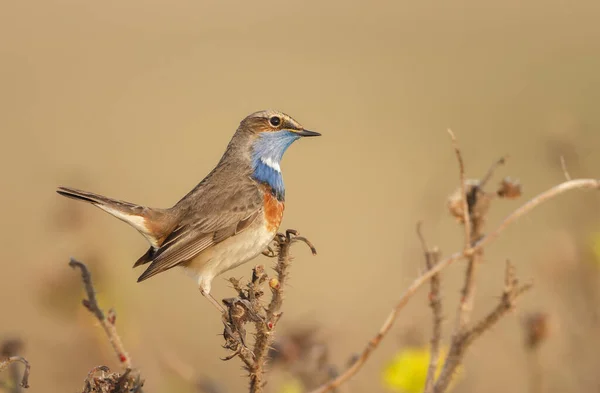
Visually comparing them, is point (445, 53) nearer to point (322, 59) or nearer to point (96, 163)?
point (322, 59)

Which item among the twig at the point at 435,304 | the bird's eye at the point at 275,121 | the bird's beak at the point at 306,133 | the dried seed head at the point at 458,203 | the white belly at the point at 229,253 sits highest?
the bird's eye at the point at 275,121

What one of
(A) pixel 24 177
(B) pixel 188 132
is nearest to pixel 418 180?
(B) pixel 188 132

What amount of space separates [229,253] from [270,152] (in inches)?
30.8

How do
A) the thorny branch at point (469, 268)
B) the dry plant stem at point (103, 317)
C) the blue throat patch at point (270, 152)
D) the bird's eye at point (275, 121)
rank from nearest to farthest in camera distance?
the dry plant stem at point (103, 317) < the thorny branch at point (469, 268) < the blue throat patch at point (270, 152) < the bird's eye at point (275, 121)

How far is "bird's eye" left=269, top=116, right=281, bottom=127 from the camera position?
5.86 meters

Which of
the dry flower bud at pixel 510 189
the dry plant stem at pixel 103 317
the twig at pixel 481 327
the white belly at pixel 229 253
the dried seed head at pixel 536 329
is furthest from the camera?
the white belly at pixel 229 253

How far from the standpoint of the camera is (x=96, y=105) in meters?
18.7

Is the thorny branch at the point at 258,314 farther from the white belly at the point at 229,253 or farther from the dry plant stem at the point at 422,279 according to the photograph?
the white belly at the point at 229,253

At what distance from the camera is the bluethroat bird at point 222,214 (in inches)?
210

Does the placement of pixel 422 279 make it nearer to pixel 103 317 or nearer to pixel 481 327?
pixel 481 327

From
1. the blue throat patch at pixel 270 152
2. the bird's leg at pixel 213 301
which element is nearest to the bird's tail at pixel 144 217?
the bird's leg at pixel 213 301

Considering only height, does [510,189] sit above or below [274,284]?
above

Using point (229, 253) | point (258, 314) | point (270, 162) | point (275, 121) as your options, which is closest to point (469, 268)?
point (258, 314)

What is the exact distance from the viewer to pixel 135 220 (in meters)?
5.50
